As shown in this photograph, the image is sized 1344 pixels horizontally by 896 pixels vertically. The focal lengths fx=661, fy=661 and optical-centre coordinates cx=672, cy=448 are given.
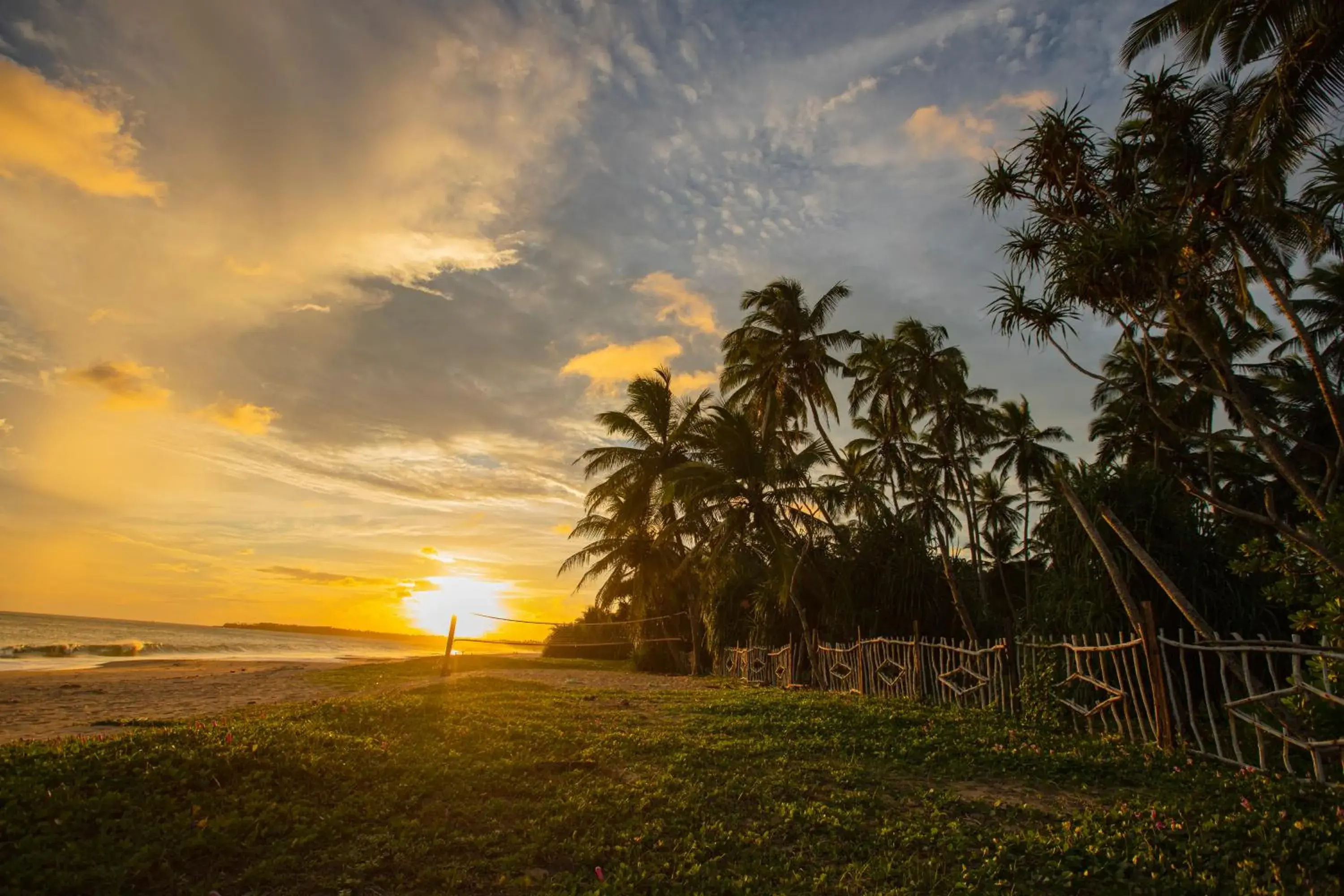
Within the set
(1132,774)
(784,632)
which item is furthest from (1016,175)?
(784,632)

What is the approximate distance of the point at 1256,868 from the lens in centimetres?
465

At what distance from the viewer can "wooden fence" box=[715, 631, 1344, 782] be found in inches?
246

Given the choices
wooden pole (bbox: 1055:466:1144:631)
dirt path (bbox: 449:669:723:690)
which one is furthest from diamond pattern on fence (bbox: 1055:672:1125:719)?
dirt path (bbox: 449:669:723:690)

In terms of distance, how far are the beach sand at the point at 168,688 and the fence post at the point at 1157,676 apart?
1095 cm

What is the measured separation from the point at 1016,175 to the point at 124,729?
17291 mm

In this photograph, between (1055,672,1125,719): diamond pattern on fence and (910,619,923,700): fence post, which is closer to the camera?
(1055,672,1125,719): diamond pattern on fence

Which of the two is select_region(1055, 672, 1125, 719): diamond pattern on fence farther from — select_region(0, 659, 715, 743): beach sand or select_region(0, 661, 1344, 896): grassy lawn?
select_region(0, 659, 715, 743): beach sand

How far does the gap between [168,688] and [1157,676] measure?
66.5 ft

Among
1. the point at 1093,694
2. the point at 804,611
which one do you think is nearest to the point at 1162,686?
the point at 1093,694

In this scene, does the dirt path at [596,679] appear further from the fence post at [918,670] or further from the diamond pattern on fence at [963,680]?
the diamond pattern on fence at [963,680]

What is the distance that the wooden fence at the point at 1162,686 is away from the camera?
20.5 ft

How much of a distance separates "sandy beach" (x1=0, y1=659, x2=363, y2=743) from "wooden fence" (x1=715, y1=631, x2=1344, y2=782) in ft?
41.3

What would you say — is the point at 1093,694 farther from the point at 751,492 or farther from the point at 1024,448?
the point at 1024,448

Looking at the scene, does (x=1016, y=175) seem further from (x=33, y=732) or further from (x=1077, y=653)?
(x=33, y=732)
